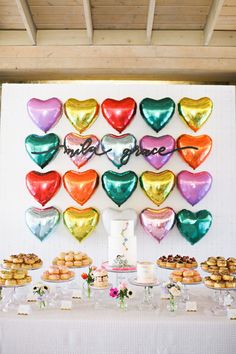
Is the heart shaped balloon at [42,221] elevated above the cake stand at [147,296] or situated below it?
above

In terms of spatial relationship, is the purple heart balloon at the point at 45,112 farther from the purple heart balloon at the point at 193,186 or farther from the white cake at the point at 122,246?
the white cake at the point at 122,246

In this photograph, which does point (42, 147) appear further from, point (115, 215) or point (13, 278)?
point (13, 278)

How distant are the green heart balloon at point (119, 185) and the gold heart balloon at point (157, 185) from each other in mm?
97

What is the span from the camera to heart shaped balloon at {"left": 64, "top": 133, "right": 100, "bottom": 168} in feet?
11.5

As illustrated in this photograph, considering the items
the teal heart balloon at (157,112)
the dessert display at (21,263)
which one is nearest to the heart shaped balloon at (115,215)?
the teal heart balloon at (157,112)

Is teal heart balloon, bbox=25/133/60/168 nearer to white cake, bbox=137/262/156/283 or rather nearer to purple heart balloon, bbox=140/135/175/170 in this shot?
purple heart balloon, bbox=140/135/175/170

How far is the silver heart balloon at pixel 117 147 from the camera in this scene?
3518mm

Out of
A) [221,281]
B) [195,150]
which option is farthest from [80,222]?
[221,281]

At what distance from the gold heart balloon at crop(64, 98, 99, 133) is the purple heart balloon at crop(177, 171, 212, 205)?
94cm

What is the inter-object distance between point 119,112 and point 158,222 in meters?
1.03

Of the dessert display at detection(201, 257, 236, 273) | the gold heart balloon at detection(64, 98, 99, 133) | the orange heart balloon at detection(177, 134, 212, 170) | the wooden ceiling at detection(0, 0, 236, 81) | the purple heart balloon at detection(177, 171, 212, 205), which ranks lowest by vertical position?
the dessert display at detection(201, 257, 236, 273)

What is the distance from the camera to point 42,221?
345 centimetres

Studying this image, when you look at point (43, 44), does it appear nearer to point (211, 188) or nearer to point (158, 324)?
point (211, 188)

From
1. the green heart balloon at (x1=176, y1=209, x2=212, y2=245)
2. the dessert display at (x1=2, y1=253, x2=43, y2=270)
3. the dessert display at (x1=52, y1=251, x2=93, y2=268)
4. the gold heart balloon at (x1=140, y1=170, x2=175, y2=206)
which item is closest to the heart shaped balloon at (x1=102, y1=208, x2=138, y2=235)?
the gold heart balloon at (x1=140, y1=170, x2=175, y2=206)
